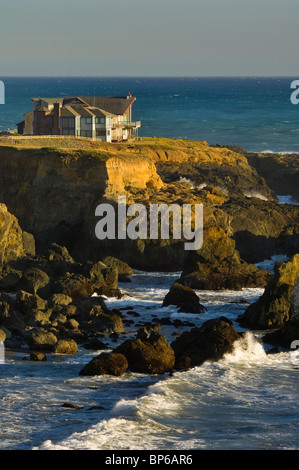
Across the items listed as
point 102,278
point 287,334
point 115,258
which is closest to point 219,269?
point 102,278

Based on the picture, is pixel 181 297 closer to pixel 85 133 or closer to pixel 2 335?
pixel 2 335

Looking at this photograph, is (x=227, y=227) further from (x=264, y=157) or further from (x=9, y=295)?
(x=264, y=157)

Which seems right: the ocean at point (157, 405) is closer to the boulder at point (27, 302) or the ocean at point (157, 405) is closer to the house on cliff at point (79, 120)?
the boulder at point (27, 302)

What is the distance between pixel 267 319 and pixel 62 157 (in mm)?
24488

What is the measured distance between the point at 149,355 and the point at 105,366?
69.5 inches

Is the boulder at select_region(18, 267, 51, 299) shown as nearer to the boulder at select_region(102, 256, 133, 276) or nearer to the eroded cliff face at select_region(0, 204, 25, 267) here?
the eroded cliff face at select_region(0, 204, 25, 267)

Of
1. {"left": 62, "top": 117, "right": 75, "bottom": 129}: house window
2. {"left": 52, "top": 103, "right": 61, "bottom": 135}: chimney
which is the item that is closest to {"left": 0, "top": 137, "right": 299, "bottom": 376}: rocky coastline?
{"left": 62, "top": 117, "right": 75, "bottom": 129}: house window

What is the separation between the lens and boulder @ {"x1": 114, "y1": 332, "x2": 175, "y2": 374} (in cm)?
3481

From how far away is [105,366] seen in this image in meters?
34.3

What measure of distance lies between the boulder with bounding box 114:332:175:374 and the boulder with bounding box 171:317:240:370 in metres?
0.92

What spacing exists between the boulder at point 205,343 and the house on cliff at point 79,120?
47919mm

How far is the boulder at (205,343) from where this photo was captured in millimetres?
36531

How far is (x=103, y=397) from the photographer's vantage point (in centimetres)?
3173
